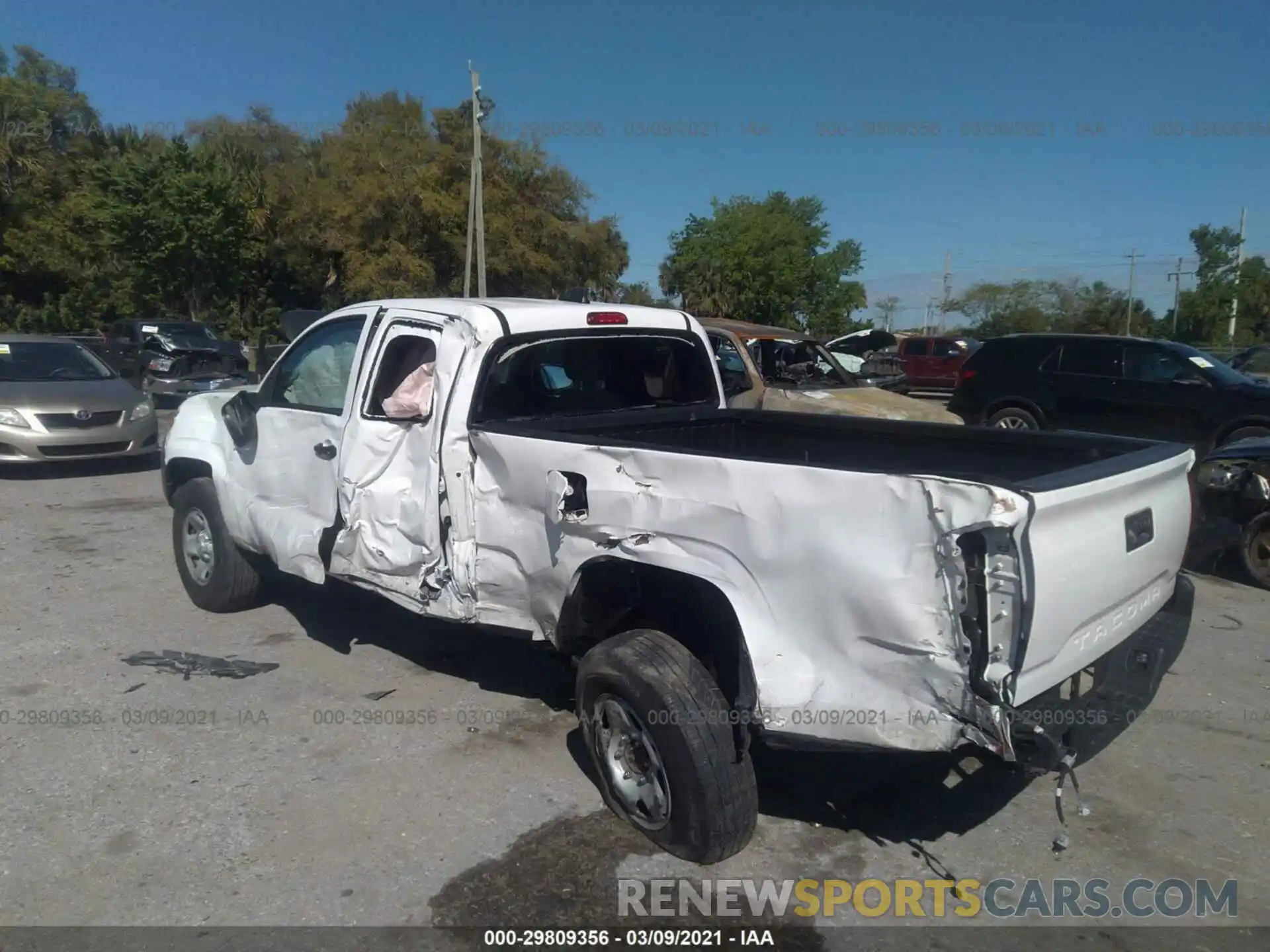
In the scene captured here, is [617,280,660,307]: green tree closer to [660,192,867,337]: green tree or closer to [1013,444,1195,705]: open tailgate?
[660,192,867,337]: green tree

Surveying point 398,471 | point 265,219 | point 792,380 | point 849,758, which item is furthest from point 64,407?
point 265,219

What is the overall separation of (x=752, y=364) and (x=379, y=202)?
85.8ft

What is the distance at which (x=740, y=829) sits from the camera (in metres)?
3.46

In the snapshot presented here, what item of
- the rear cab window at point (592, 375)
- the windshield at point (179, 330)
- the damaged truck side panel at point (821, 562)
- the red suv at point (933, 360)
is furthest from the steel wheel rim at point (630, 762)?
the red suv at point (933, 360)

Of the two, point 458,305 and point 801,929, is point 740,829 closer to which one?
point 801,929

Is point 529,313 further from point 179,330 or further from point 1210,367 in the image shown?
point 179,330

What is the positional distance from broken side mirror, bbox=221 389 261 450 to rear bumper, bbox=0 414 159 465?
240 inches

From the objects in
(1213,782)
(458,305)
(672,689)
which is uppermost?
(458,305)

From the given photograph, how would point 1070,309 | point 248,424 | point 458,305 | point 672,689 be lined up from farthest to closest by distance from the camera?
point 1070,309, point 248,424, point 458,305, point 672,689

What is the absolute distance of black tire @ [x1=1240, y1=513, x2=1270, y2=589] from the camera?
717 cm

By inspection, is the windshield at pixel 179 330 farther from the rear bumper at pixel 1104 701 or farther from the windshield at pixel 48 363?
the rear bumper at pixel 1104 701

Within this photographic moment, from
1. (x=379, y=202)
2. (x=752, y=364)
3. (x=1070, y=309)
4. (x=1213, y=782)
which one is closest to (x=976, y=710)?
(x=1213, y=782)

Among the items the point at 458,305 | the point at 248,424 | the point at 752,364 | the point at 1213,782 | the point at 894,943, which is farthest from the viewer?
the point at 752,364

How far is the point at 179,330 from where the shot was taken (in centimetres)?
2105
